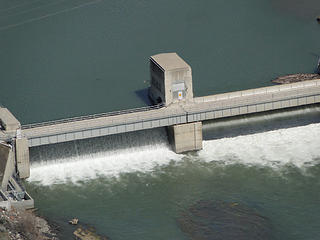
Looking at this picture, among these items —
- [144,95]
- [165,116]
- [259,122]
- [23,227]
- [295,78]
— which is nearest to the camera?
[23,227]

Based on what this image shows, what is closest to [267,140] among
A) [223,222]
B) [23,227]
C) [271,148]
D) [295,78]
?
[271,148]

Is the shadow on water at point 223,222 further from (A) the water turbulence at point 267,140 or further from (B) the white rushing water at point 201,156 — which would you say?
(A) the water turbulence at point 267,140

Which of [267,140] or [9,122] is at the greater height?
[9,122]

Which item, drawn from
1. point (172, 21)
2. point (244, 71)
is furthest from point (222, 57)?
point (172, 21)

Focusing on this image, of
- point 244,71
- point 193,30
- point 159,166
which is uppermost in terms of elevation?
point 193,30

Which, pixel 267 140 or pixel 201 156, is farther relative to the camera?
pixel 267 140

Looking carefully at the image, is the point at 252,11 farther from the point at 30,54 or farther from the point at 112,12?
the point at 30,54

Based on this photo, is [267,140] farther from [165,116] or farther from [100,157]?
[100,157]
